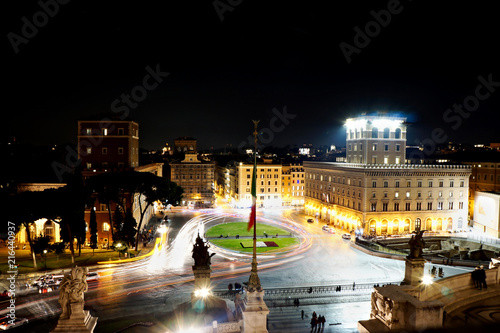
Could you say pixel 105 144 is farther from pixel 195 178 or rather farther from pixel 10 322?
pixel 195 178

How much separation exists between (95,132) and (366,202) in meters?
41.8

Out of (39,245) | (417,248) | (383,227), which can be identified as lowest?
(383,227)

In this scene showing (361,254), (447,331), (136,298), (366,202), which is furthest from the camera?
(366,202)

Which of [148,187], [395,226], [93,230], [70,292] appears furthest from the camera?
[395,226]

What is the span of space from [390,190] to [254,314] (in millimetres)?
47393

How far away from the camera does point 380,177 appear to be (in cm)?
5656

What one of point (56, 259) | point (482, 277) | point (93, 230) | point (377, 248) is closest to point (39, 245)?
point (56, 259)

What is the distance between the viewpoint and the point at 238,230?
56031mm

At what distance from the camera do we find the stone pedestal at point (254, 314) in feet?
49.9

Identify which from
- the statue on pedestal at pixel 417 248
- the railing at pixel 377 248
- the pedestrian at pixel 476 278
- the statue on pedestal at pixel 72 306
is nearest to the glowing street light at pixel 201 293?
the statue on pedestal at pixel 72 306

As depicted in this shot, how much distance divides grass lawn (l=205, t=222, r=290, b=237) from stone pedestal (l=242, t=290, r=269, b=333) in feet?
120

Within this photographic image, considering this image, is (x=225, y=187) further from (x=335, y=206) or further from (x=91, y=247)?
(x=91, y=247)

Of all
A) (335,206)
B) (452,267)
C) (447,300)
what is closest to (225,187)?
(335,206)

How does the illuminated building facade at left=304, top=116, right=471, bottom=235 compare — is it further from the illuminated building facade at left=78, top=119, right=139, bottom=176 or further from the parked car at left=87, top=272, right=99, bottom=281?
the parked car at left=87, top=272, right=99, bottom=281
